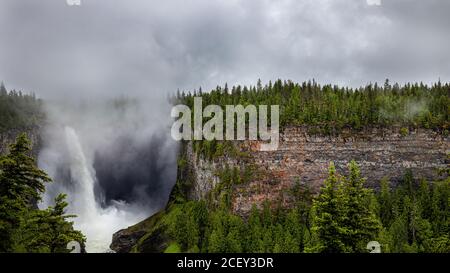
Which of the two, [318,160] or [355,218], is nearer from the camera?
[355,218]

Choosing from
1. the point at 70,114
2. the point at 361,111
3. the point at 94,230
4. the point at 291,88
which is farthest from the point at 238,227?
the point at 70,114

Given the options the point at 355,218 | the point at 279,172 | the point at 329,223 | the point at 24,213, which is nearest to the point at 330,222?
the point at 329,223

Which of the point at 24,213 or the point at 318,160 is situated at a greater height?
the point at 318,160

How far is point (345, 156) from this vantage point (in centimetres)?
14862

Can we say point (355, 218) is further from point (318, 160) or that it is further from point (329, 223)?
point (318, 160)

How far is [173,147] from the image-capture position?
7820 inches

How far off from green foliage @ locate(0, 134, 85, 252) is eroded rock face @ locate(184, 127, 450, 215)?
102887mm

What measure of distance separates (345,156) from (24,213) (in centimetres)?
11813

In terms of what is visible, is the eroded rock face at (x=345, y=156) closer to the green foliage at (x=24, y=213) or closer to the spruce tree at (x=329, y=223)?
the spruce tree at (x=329, y=223)

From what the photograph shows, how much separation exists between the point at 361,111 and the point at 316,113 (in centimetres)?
1252

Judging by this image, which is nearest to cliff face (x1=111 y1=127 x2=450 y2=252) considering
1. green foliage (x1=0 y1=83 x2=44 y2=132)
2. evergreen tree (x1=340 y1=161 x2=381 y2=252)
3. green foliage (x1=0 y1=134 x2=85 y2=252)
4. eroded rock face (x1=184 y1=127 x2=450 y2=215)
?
eroded rock face (x1=184 y1=127 x2=450 y2=215)

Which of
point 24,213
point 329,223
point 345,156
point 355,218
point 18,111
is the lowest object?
point 329,223

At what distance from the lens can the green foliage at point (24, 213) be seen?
126ft
